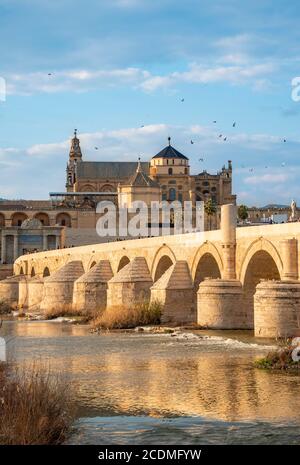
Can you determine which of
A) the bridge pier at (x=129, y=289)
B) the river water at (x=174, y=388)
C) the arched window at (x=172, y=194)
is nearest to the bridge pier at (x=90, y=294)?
the bridge pier at (x=129, y=289)

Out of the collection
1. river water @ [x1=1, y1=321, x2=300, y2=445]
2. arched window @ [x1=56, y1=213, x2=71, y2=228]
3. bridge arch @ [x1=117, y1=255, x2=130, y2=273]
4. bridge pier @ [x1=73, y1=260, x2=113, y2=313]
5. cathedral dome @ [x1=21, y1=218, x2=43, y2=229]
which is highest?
arched window @ [x1=56, y1=213, x2=71, y2=228]

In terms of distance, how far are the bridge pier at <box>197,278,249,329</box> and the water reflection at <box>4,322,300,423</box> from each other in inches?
94.3

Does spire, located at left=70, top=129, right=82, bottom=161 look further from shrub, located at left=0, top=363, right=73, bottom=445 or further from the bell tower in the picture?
shrub, located at left=0, top=363, right=73, bottom=445

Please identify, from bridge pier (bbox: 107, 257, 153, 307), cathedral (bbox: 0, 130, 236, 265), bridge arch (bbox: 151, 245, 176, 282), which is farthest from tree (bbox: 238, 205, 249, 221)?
bridge pier (bbox: 107, 257, 153, 307)

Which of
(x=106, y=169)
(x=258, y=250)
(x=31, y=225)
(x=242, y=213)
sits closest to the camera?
(x=258, y=250)

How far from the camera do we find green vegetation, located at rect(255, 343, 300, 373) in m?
20.0

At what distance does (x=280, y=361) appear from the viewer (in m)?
20.2

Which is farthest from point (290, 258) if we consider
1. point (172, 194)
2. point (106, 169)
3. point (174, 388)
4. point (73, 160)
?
point (73, 160)

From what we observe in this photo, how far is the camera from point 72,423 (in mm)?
13000

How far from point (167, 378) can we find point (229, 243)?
1336 cm

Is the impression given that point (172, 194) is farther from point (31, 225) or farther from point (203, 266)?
point (203, 266)

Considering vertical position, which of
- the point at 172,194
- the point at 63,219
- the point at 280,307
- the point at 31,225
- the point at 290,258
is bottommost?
the point at 280,307

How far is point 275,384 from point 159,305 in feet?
55.0

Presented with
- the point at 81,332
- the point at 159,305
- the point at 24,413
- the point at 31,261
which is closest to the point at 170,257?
the point at 159,305
